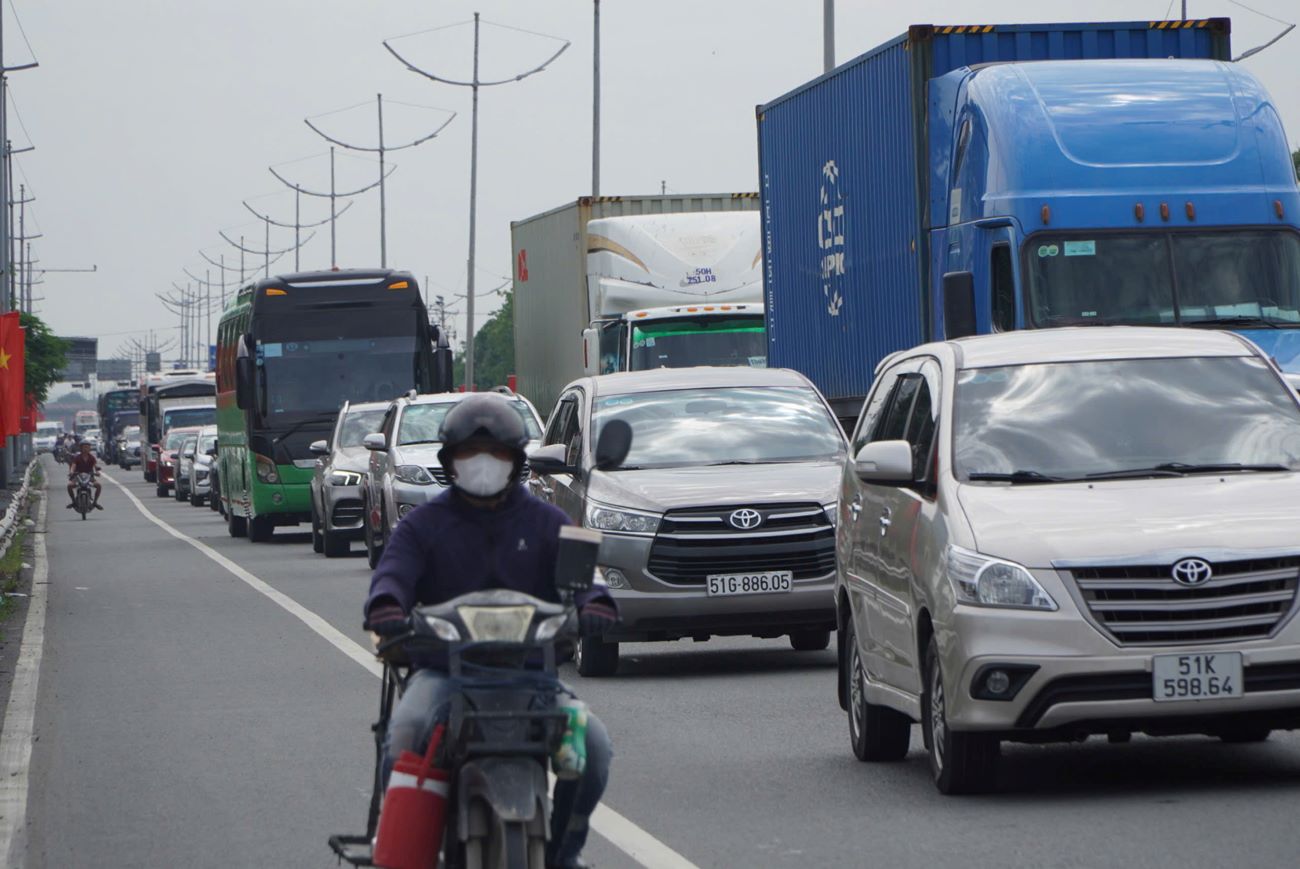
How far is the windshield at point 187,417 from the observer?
249ft

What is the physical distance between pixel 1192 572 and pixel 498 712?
3.75m

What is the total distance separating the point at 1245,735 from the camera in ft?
33.8

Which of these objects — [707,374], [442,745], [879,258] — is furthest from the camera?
[879,258]

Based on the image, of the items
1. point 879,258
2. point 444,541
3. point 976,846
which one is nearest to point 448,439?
point 444,541

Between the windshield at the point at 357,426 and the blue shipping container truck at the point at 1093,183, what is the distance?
454 inches

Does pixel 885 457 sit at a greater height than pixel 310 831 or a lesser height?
greater

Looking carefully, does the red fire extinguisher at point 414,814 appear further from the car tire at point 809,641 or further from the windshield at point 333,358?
the windshield at point 333,358

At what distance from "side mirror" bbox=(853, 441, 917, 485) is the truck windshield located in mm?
7626

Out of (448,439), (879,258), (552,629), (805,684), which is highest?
(879,258)

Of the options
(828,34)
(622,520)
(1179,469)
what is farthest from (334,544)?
(1179,469)

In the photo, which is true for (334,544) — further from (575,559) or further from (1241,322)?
(575,559)

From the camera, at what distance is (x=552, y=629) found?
5.85 metres

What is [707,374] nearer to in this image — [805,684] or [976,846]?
[805,684]

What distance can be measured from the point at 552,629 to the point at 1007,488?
153 inches
